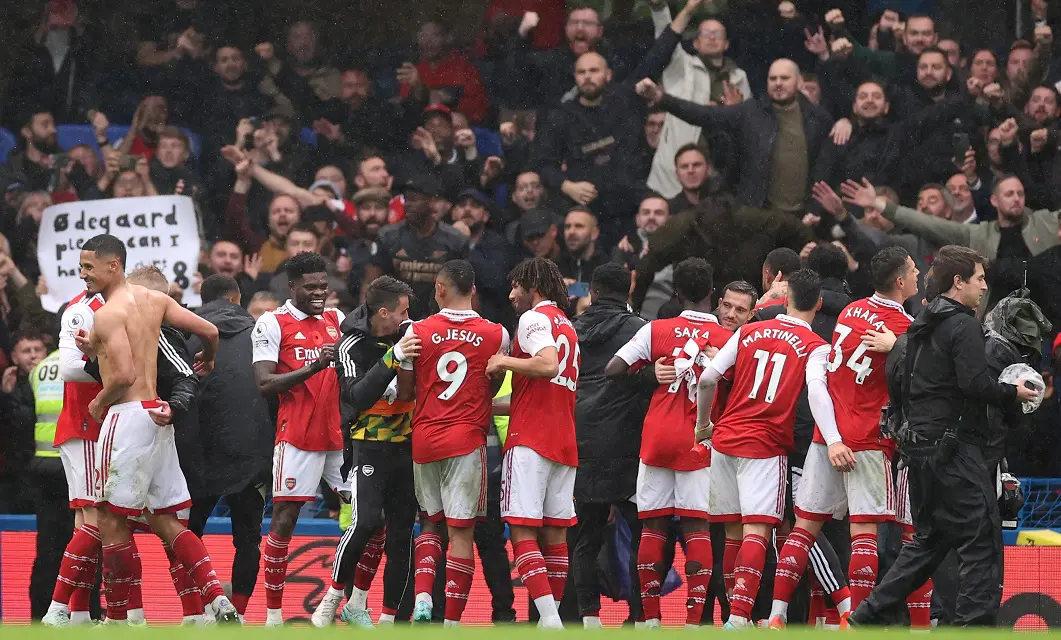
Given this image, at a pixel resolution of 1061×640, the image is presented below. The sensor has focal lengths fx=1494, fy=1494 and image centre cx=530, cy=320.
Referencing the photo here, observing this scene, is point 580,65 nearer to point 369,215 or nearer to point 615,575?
point 369,215

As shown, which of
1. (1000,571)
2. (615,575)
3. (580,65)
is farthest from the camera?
(580,65)

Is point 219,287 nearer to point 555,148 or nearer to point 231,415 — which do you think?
point 231,415

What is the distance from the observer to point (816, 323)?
8789mm

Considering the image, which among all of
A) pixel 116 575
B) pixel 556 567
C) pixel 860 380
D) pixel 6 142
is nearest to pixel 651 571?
pixel 556 567

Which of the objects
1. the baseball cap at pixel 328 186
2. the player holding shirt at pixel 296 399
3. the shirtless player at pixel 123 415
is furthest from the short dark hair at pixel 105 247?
the baseball cap at pixel 328 186

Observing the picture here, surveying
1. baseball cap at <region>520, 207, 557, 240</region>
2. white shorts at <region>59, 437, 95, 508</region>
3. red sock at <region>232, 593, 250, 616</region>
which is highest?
baseball cap at <region>520, 207, 557, 240</region>

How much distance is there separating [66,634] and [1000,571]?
435 cm

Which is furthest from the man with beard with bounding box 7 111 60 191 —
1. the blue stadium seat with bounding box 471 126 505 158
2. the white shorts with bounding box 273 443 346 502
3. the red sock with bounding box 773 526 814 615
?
the red sock with bounding box 773 526 814 615

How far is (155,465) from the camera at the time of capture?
7816mm

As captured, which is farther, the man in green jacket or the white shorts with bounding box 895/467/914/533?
the man in green jacket

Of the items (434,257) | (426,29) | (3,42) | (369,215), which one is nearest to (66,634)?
(434,257)

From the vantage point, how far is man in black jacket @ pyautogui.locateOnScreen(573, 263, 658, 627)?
8.71m

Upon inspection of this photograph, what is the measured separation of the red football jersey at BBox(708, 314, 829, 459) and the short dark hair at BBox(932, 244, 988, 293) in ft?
2.60

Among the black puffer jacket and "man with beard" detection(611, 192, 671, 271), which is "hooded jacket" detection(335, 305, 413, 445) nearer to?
the black puffer jacket
